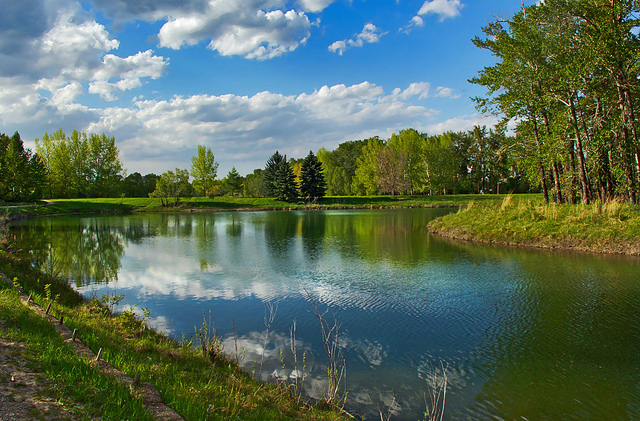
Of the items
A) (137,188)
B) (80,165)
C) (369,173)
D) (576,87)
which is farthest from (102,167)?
(576,87)

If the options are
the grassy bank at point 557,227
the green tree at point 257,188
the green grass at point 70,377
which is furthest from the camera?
the green tree at point 257,188

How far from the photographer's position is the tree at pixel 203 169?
69.9 meters

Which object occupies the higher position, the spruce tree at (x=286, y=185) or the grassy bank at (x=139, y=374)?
the spruce tree at (x=286, y=185)

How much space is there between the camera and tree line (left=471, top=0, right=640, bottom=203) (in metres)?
17.6

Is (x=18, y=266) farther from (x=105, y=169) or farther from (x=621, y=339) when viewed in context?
(x=105, y=169)

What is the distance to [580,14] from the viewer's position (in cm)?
1764

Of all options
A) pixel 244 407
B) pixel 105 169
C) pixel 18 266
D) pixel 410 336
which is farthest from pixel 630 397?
pixel 105 169

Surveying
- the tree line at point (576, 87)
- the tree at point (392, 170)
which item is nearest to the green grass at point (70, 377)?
the tree line at point (576, 87)

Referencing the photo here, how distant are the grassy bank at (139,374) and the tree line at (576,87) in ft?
64.0

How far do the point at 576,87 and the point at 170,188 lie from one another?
56.2 meters

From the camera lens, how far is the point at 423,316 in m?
8.39

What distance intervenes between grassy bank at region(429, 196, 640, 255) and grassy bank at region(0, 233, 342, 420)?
1533cm

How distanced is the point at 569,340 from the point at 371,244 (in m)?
13.2

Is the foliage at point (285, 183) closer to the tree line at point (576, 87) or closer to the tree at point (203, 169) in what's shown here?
the tree at point (203, 169)
